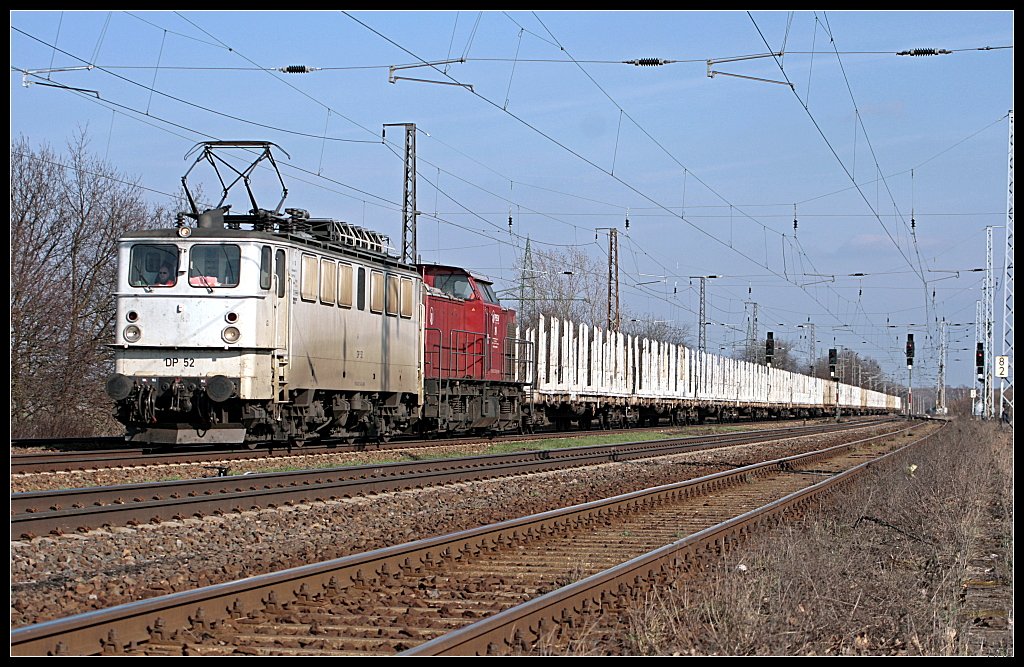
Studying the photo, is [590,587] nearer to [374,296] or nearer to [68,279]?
[374,296]

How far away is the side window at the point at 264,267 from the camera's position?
17.3 meters

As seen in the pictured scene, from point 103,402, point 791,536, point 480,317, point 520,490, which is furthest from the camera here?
point 103,402

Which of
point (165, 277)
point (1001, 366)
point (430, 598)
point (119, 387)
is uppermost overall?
point (165, 277)

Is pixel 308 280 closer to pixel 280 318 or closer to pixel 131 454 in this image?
pixel 280 318

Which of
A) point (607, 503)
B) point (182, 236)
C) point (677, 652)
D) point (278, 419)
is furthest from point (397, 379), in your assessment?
point (677, 652)

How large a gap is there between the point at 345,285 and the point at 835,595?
1299 cm

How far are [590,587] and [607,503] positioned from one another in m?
5.48

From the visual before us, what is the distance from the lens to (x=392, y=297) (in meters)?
21.3

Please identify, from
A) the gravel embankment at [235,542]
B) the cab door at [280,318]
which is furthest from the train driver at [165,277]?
the gravel embankment at [235,542]

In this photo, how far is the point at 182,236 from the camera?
57.7 ft

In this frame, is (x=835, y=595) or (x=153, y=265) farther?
(x=153, y=265)

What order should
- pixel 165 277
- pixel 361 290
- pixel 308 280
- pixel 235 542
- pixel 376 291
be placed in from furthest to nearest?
pixel 376 291 < pixel 361 290 < pixel 308 280 < pixel 165 277 < pixel 235 542

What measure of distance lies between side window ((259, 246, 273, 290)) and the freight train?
2 centimetres

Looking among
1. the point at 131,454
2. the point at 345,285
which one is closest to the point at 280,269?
the point at 345,285
